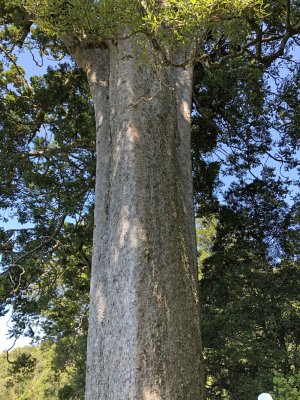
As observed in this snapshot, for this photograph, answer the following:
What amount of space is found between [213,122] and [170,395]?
17.6ft

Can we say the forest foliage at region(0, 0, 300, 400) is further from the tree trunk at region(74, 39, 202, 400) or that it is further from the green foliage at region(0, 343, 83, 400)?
the tree trunk at region(74, 39, 202, 400)

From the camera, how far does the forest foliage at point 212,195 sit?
19.8ft

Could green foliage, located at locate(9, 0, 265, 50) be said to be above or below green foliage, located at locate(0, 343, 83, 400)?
above

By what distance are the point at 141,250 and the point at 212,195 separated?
5.33 meters

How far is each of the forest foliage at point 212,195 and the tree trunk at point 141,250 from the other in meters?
2.92

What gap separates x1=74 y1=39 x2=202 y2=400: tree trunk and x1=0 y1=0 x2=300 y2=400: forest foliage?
9.59 feet

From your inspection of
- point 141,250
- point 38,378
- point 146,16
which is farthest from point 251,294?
point 38,378

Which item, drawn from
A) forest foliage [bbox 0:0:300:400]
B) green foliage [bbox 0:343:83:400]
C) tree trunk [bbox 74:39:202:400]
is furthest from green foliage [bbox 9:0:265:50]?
green foliage [bbox 0:343:83:400]

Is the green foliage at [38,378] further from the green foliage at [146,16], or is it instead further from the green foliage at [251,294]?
the green foliage at [146,16]

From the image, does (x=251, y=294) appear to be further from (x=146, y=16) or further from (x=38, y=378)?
(x=38, y=378)

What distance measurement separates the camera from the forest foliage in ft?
19.8

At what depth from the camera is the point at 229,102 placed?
685cm

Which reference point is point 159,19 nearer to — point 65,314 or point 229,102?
point 229,102

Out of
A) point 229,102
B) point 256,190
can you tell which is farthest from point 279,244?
point 229,102
